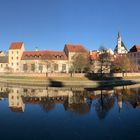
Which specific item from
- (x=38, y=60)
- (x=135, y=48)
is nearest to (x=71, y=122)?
(x=38, y=60)

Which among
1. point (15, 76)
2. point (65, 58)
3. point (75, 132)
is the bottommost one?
point (75, 132)

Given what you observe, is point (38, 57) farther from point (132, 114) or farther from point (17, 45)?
point (132, 114)

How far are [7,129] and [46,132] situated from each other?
10.2ft

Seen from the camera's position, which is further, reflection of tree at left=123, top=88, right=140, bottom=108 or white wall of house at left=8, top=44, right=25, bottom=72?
white wall of house at left=8, top=44, right=25, bottom=72

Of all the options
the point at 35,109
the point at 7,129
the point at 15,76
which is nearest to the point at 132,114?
the point at 35,109

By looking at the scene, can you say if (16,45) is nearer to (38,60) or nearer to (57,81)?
(38,60)

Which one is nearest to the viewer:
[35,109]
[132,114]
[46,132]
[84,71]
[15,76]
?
[46,132]

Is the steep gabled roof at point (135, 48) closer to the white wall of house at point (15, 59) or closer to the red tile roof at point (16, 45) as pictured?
the red tile roof at point (16, 45)

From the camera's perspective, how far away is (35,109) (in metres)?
30.2

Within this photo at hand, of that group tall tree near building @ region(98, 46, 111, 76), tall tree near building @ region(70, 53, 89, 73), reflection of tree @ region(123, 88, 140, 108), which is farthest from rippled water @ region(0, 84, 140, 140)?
tall tree near building @ region(70, 53, 89, 73)

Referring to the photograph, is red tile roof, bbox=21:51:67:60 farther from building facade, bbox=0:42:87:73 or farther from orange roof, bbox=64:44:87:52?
orange roof, bbox=64:44:87:52

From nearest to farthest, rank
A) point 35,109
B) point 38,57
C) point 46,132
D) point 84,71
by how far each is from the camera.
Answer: point 46,132 → point 35,109 → point 84,71 → point 38,57

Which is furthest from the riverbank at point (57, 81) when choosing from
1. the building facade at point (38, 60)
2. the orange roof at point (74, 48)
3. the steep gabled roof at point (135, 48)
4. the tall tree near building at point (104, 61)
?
the steep gabled roof at point (135, 48)

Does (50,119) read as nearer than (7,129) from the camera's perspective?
No
